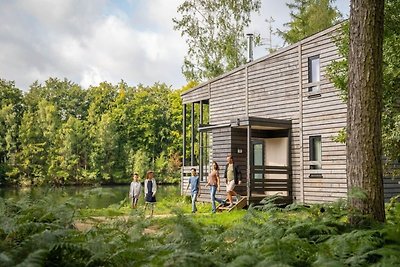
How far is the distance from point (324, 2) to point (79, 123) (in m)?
28.8

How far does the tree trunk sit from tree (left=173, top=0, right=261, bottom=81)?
2473 cm

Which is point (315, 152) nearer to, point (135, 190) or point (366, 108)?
point (135, 190)

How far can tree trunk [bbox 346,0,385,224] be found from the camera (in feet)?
21.0

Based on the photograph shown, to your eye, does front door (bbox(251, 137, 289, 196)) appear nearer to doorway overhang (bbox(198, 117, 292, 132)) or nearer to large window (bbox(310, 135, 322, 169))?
doorway overhang (bbox(198, 117, 292, 132))

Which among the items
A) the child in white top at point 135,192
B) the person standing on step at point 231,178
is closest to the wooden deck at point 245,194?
the person standing on step at point 231,178

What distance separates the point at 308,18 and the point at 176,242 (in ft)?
123

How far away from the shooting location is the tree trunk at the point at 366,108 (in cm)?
640

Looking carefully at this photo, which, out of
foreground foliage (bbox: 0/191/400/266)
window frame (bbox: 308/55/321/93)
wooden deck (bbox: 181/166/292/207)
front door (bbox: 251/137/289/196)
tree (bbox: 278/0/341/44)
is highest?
tree (bbox: 278/0/341/44)

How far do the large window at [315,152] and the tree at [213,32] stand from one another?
12915 millimetres

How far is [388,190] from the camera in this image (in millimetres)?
18203

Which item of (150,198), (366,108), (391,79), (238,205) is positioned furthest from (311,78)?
(366,108)

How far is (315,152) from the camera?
65.9ft

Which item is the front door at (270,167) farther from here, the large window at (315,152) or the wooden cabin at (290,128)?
the large window at (315,152)

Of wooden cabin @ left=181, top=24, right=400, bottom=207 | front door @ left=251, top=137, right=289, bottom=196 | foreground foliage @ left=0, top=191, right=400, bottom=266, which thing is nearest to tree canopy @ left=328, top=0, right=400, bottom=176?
wooden cabin @ left=181, top=24, right=400, bottom=207
